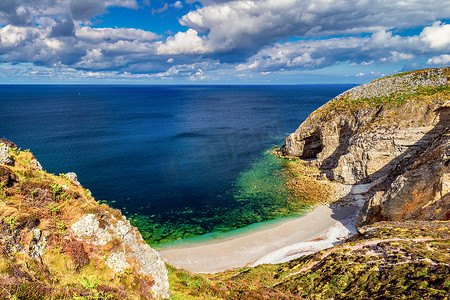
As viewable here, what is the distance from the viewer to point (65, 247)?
12250mm

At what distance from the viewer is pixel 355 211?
130ft

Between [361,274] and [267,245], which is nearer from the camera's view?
[361,274]

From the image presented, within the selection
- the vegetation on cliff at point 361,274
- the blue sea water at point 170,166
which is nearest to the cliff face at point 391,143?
the vegetation on cliff at point 361,274

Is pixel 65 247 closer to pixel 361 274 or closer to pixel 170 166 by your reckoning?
pixel 361 274

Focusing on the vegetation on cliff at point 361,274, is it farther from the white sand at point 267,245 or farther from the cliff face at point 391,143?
the white sand at point 267,245

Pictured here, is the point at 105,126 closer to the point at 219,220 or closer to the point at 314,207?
the point at 219,220

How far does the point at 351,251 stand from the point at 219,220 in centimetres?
2077

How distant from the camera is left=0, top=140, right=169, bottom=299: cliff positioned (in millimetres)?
10359

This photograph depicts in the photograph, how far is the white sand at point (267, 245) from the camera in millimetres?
29922

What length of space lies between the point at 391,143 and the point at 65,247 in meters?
49.3

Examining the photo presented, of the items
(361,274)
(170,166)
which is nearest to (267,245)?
(361,274)

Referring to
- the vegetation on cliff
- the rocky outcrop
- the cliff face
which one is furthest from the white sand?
the rocky outcrop

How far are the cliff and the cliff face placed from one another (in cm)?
2736

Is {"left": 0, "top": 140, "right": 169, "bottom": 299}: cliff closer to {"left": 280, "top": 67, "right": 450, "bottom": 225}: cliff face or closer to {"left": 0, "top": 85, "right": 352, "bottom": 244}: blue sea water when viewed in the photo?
{"left": 0, "top": 85, "right": 352, "bottom": 244}: blue sea water
